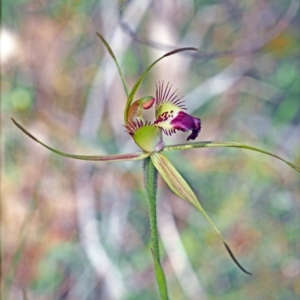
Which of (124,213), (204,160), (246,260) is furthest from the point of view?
(204,160)

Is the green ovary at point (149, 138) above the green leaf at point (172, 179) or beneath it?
above

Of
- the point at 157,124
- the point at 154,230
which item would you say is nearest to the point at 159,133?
the point at 157,124

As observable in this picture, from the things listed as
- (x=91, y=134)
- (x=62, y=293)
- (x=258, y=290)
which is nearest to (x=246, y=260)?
(x=258, y=290)

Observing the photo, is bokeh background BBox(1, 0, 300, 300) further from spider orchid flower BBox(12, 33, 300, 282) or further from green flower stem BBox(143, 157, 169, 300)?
green flower stem BBox(143, 157, 169, 300)

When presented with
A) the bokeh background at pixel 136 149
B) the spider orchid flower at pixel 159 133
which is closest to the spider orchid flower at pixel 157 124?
the spider orchid flower at pixel 159 133

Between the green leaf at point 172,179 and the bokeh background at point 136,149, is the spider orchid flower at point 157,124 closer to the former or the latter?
the green leaf at point 172,179

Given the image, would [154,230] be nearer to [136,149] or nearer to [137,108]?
[137,108]

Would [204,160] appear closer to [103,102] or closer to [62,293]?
[103,102]

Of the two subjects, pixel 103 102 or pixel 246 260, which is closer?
pixel 246 260

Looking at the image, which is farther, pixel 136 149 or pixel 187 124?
pixel 136 149
